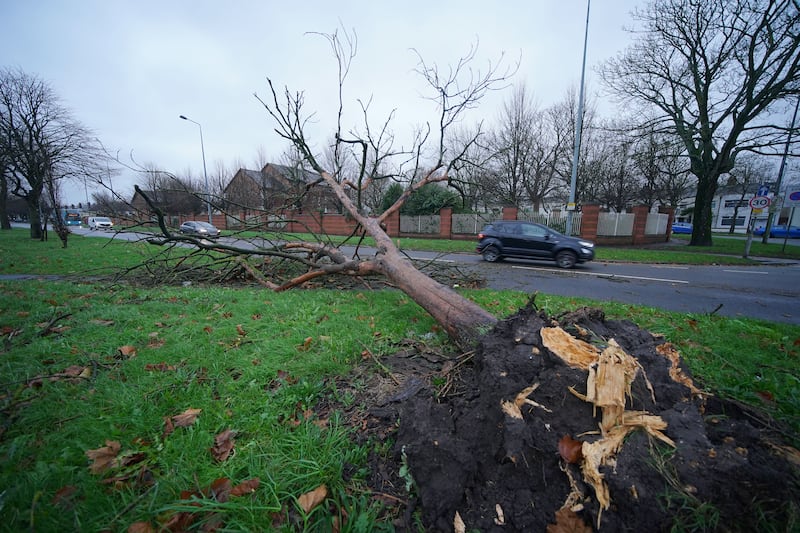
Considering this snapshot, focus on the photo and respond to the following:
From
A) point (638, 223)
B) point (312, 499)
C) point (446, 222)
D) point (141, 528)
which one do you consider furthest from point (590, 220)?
point (141, 528)

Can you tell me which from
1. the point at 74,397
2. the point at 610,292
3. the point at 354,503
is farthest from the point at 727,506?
the point at 610,292

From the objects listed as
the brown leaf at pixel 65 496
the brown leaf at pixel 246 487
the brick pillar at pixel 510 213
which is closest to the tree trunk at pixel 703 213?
the brick pillar at pixel 510 213

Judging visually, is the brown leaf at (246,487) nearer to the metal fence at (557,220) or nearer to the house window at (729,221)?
the metal fence at (557,220)

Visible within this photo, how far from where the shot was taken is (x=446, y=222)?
832 inches

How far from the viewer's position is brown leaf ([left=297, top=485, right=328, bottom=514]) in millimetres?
1285

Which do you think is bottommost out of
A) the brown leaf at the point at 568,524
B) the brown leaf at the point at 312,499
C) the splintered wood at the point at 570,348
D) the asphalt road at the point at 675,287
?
the asphalt road at the point at 675,287

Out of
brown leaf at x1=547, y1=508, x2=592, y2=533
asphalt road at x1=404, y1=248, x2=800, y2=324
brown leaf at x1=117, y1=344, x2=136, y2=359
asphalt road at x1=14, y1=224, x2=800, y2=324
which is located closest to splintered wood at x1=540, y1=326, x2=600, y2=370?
brown leaf at x1=547, y1=508, x2=592, y2=533

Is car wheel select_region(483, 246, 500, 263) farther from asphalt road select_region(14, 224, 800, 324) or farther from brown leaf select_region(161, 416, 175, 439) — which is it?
brown leaf select_region(161, 416, 175, 439)

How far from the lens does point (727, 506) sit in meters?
1.04

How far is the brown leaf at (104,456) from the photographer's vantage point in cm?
143

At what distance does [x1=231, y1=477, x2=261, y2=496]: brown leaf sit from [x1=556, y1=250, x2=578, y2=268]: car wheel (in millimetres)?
10165

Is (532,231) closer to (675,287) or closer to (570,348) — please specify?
(675,287)

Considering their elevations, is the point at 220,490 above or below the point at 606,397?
below

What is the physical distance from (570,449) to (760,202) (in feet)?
58.1
